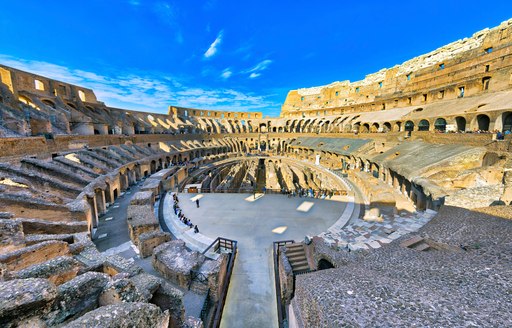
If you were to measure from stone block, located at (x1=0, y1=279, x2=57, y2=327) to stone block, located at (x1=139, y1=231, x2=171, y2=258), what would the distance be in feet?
16.6

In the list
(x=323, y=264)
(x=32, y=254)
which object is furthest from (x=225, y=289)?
(x=32, y=254)

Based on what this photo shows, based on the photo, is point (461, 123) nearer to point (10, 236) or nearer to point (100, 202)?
point (10, 236)

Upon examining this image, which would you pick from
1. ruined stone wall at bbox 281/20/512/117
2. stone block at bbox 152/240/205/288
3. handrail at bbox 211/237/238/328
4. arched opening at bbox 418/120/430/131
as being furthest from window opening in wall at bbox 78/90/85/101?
arched opening at bbox 418/120/430/131

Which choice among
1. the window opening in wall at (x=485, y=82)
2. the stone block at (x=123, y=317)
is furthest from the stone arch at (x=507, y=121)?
the stone block at (x=123, y=317)

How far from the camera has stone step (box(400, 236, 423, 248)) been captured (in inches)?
229

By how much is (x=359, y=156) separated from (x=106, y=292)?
21.9 m

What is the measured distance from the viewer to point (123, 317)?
2393 mm

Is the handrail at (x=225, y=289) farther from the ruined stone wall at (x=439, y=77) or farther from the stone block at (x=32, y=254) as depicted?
the ruined stone wall at (x=439, y=77)

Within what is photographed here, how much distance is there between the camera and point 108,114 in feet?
78.8

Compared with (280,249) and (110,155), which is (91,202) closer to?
(110,155)

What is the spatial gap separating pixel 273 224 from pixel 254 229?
3.48 feet

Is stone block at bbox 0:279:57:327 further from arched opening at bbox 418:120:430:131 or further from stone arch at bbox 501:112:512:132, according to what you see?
arched opening at bbox 418:120:430:131

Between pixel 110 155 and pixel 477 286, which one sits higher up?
pixel 110 155

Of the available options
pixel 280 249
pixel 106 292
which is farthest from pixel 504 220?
pixel 106 292
